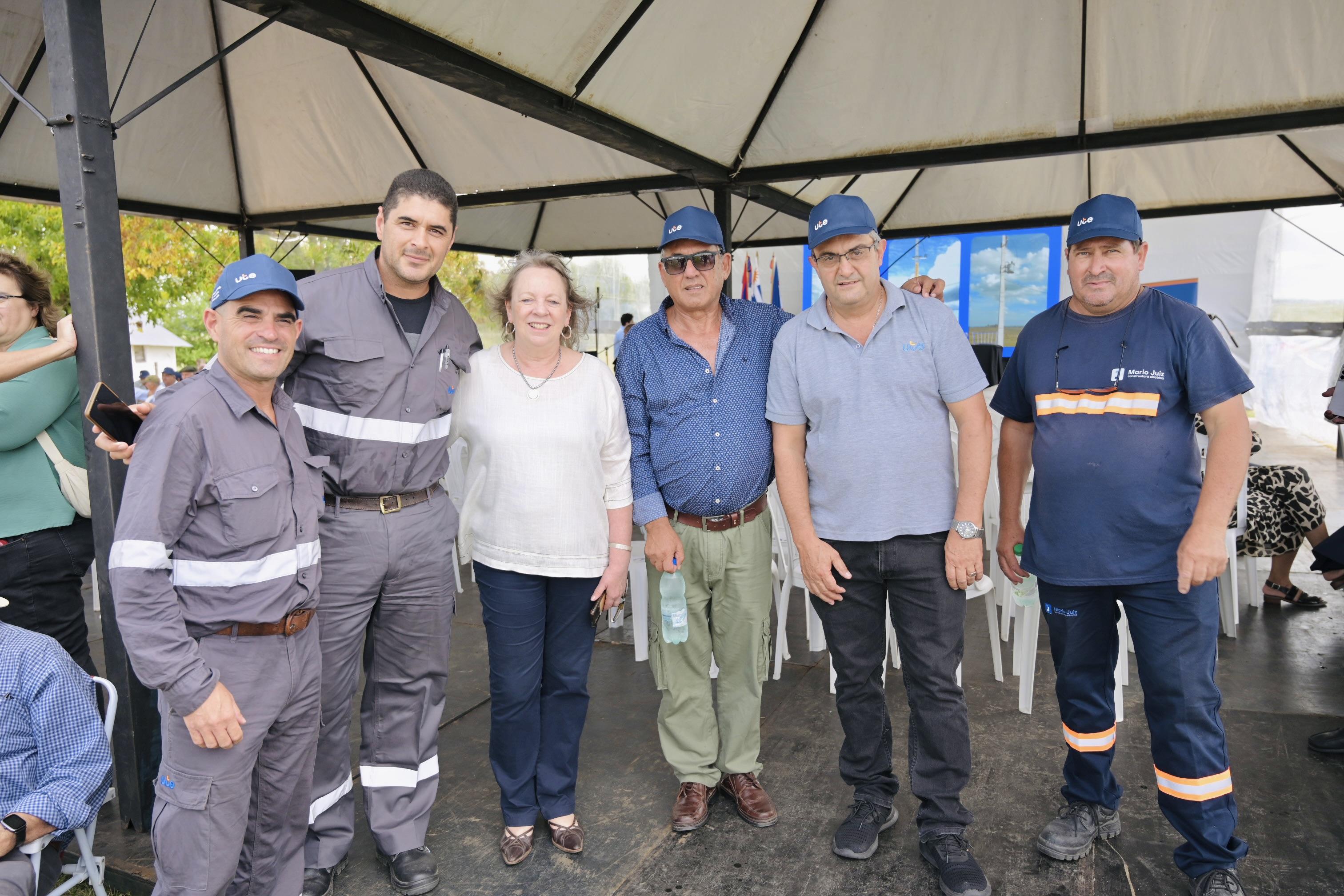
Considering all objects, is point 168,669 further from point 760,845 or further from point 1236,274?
point 1236,274

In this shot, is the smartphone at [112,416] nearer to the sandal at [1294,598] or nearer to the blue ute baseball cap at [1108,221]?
the blue ute baseball cap at [1108,221]

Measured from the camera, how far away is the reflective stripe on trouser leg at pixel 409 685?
8.13 ft

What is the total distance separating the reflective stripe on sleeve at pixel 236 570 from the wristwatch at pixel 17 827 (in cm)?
59

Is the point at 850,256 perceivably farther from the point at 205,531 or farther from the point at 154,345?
the point at 154,345

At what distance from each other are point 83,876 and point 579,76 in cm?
340

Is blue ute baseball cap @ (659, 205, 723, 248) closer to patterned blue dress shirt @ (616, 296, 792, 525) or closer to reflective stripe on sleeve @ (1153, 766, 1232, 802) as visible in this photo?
patterned blue dress shirt @ (616, 296, 792, 525)

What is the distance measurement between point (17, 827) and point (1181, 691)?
2857 millimetres

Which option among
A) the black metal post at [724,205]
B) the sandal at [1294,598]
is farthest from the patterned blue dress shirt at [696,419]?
the sandal at [1294,598]

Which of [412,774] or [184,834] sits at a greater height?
[184,834]

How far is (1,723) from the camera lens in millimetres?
1834

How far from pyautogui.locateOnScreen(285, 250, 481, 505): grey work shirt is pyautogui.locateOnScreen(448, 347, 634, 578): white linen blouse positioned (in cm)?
16

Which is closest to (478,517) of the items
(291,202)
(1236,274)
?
(291,202)

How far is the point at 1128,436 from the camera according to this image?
91.7 inches

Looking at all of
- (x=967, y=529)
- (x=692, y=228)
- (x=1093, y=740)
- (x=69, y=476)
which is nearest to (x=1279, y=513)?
(x=1093, y=740)
